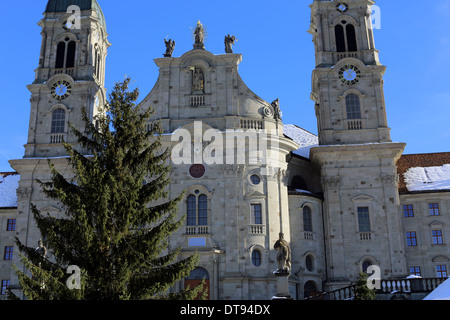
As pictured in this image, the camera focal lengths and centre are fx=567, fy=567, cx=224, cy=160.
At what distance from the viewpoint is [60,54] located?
1884 inches

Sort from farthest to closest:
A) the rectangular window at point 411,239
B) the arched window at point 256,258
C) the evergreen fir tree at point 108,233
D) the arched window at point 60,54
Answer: the arched window at point 60,54 → the rectangular window at point 411,239 → the arched window at point 256,258 → the evergreen fir tree at point 108,233

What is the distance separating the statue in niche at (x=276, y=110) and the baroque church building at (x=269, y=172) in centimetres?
11

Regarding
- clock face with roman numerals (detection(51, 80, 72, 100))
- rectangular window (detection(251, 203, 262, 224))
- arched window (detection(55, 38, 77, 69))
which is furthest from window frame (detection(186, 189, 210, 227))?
arched window (detection(55, 38, 77, 69))

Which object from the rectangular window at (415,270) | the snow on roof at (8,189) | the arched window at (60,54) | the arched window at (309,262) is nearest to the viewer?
the arched window at (309,262)

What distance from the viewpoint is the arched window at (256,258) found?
128 ft

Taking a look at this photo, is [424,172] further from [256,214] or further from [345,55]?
[256,214]

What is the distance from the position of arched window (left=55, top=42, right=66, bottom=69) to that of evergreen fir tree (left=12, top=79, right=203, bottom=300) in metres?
28.1

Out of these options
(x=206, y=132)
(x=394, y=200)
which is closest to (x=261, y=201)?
(x=206, y=132)

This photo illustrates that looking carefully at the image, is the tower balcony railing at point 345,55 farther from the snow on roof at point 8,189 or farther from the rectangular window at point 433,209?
the snow on roof at point 8,189

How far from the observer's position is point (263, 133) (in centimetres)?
4141

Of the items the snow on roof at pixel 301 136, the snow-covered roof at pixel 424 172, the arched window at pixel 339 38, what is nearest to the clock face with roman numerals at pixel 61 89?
the snow on roof at pixel 301 136

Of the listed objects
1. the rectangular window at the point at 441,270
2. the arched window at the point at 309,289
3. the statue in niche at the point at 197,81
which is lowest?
the arched window at the point at 309,289
